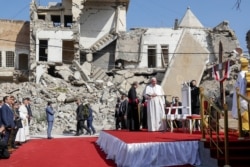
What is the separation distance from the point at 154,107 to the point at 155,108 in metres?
0.04

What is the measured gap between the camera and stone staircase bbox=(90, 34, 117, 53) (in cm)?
4075

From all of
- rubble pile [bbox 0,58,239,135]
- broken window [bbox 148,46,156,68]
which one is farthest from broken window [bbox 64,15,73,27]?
broken window [bbox 148,46,156,68]

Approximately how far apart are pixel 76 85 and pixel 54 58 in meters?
5.60

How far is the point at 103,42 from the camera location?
40.9 m

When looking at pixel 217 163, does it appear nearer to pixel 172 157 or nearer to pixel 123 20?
pixel 172 157

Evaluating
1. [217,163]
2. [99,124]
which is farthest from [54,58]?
[217,163]

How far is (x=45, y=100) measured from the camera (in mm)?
30297

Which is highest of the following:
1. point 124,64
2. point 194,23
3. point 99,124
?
point 194,23

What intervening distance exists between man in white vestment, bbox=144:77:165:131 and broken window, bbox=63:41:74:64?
29.2 metres

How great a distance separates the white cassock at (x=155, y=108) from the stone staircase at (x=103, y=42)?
94.5ft

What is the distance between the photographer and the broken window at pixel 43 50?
3969cm

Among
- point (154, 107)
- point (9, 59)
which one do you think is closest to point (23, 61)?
point (9, 59)

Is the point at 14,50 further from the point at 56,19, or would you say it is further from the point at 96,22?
the point at 96,22

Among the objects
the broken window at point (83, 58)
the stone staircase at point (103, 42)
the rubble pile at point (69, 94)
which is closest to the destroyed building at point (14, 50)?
the rubble pile at point (69, 94)
